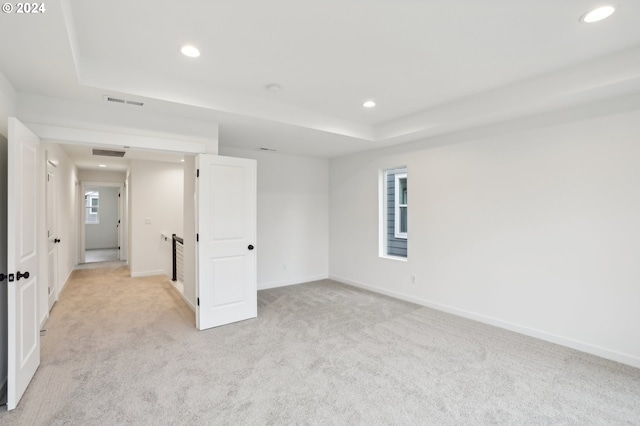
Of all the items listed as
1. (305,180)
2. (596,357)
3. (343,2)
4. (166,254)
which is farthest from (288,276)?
(343,2)

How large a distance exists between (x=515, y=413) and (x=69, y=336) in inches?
169

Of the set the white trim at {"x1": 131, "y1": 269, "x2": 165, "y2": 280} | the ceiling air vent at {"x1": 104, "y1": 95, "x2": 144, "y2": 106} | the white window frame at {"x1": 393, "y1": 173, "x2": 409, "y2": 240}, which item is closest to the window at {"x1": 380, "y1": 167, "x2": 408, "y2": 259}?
the white window frame at {"x1": 393, "y1": 173, "x2": 409, "y2": 240}

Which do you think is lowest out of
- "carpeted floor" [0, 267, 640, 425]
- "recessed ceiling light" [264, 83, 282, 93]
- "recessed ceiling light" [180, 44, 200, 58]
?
"carpeted floor" [0, 267, 640, 425]

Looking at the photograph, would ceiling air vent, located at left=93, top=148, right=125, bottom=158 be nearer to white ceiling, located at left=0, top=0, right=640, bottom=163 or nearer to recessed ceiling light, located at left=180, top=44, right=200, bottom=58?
white ceiling, located at left=0, top=0, right=640, bottom=163

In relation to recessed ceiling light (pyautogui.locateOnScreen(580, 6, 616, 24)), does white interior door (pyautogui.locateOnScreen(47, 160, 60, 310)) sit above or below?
below

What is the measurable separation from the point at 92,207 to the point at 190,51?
1134 cm

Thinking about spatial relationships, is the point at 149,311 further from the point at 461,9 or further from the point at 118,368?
the point at 461,9

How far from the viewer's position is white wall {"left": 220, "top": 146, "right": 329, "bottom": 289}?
574 cm

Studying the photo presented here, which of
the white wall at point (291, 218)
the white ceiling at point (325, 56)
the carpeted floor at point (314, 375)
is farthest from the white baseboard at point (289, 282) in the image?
the white ceiling at point (325, 56)

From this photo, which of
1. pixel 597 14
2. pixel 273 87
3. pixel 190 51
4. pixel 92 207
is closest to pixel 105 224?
pixel 92 207

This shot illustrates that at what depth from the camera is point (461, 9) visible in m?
2.05

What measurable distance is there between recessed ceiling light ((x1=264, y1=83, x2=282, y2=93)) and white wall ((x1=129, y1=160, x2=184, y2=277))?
4565mm

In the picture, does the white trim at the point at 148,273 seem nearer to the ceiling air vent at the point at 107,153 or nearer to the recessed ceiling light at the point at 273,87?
the ceiling air vent at the point at 107,153

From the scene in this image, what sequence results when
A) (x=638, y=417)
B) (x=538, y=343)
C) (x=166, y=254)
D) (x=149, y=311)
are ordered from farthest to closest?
(x=166, y=254) < (x=149, y=311) < (x=538, y=343) < (x=638, y=417)
